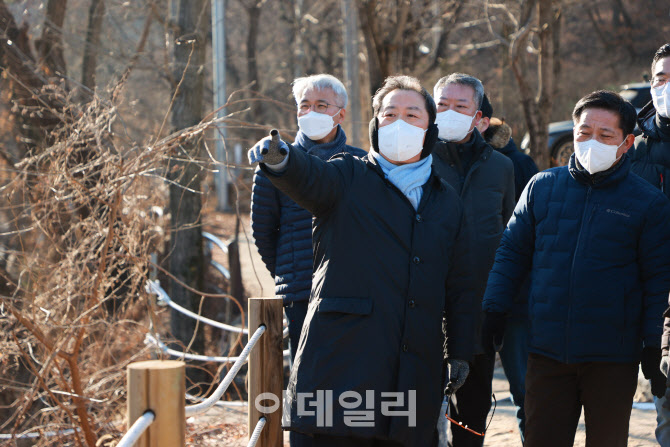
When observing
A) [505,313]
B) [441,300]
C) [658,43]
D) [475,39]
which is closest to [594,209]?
[505,313]

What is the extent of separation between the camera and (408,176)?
10.4 ft

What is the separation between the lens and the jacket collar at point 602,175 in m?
3.41

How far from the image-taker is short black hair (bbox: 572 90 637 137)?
11.4ft

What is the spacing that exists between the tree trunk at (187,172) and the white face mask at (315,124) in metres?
3.99

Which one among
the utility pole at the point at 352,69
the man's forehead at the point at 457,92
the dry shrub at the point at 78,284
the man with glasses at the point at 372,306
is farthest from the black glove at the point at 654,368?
the utility pole at the point at 352,69

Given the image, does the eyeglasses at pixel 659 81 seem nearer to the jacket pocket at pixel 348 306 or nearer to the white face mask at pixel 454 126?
the white face mask at pixel 454 126

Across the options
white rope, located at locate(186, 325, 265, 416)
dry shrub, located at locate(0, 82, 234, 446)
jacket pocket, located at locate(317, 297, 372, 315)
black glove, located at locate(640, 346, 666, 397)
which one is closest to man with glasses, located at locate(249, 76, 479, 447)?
jacket pocket, located at locate(317, 297, 372, 315)

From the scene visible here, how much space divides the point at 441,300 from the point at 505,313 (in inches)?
19.5

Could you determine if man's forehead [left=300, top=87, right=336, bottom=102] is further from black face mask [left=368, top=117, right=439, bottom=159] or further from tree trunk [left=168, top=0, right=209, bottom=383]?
tree trunk [left=168, top=0, right=209, bottom=383]

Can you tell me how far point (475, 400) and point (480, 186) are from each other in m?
1.12

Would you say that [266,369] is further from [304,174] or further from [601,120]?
[601,120]

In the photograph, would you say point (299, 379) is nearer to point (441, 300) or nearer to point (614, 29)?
point (441, 300)

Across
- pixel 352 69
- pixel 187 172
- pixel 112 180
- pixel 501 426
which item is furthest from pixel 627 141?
pixel 352 69

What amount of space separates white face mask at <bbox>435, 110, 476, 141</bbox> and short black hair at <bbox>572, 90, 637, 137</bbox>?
896 millimetres
